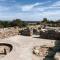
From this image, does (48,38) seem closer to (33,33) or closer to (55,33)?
(55,33)

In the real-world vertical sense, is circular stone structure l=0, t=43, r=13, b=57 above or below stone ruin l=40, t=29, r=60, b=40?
below

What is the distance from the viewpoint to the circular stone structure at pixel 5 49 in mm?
19106

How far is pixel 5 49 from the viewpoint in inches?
774

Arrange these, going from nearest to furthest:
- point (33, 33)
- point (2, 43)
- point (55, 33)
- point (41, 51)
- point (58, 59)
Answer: point (58, 59)
point (41, 51)
point (2, 43)
point (55, 33)
point (33, 33)

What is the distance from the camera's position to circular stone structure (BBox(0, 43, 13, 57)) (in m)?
19.1

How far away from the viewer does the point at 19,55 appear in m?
15.7

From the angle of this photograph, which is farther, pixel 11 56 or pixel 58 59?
pixel 11 56

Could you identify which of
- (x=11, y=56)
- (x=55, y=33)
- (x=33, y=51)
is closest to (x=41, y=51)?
(x=33, y=51)

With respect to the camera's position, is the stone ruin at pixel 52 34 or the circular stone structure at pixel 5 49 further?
the stone ruin at pixel 52 34

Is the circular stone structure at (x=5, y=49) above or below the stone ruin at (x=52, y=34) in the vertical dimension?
below

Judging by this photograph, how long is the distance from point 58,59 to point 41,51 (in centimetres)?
460

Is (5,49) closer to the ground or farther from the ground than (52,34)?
closer to the ground

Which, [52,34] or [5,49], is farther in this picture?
[52,34]

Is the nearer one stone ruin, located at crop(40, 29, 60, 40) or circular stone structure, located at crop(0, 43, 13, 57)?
circular stone structure, located at crop(0, 43, 13, 57)
